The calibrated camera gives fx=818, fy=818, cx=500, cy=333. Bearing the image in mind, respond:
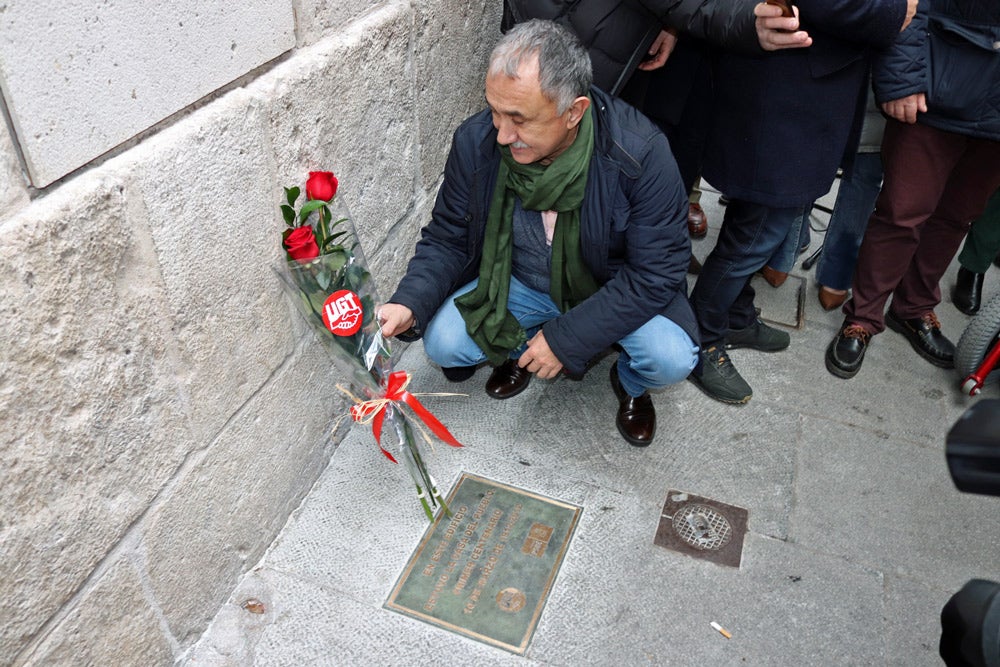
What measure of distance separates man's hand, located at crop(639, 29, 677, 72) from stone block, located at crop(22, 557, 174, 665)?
91.1 inches

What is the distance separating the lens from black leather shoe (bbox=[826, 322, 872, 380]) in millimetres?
3326

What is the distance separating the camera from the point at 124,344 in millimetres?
1756

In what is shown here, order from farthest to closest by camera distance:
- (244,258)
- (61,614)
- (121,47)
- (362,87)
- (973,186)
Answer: (973,186) → (362,87) → (244,258) → (61,614) → (121,47)

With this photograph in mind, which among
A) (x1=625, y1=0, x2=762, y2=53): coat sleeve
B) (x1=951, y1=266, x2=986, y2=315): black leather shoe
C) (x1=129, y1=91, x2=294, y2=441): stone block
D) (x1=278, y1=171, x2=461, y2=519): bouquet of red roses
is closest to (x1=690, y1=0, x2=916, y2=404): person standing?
(x1=625, y1=0, x2=762, y2=53): coat sleeve

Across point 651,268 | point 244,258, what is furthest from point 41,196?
point 651,268

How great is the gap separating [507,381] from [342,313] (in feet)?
3.77

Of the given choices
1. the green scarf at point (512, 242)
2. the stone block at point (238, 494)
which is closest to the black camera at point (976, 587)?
the green scarf at point (512, 242)

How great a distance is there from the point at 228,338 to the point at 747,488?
1779 millimetres

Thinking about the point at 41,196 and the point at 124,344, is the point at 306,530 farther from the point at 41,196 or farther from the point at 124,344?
the point at 41,196

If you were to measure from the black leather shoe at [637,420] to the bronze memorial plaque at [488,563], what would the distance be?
15.3 inches

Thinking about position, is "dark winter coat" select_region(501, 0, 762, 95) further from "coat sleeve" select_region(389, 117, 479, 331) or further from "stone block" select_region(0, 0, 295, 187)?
"stone block" select_region(0, 0, 295, 187)

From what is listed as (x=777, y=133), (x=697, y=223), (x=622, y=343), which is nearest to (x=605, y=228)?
(x=622, y=343)

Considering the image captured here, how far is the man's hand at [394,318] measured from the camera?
245 centimetres

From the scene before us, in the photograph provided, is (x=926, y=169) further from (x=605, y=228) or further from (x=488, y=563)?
(x=488, y=563)
